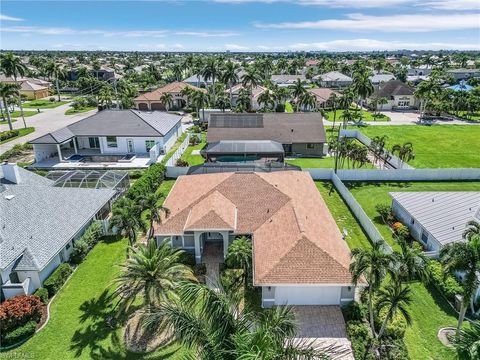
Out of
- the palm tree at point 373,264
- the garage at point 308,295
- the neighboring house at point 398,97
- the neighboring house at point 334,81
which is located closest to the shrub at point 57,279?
the garage at point 308,295

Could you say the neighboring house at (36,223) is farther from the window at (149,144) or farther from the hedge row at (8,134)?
the hedge row at (8,134)

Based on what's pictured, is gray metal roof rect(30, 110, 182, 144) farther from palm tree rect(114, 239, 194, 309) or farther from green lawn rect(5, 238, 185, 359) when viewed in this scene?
palm tree rect(114, 239, 194, 309)

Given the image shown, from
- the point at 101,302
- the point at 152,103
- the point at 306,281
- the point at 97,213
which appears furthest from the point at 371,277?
the point at 152,103

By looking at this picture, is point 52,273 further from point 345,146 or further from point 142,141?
point 345,146

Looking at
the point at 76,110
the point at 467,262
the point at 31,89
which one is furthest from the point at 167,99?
the point at 467,262

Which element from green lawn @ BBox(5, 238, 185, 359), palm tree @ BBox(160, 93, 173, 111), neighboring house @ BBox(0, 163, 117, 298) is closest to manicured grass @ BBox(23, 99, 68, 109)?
palm tree @ BBox(160, 93, 173, 111)
